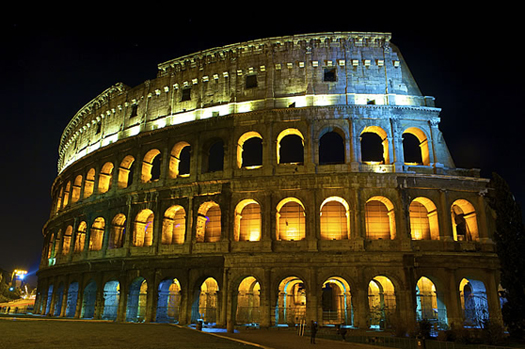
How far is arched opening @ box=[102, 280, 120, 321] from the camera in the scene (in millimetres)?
25875

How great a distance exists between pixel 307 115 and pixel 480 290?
13812mm

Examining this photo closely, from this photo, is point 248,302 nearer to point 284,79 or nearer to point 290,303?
point 290,303

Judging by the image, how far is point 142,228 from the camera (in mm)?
26719

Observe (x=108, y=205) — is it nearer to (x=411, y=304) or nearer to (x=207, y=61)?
(x=207, y=61)

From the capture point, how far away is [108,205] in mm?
27891

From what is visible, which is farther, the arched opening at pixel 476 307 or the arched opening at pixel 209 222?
the arched opening at pixel 209 222

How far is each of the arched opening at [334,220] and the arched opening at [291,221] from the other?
4.07ft

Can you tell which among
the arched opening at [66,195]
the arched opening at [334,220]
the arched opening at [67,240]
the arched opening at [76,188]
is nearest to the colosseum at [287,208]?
the arched opening at [334,220]

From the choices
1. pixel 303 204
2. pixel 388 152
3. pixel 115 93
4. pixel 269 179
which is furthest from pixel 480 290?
pixel 115 93

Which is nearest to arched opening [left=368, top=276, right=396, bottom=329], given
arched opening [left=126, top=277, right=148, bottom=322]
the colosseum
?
the colosseum

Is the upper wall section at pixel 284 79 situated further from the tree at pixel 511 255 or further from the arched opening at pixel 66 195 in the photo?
the arched opening at pixel 66 195

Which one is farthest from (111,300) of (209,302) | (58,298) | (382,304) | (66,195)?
(382,304)

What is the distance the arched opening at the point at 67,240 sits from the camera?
103 feet

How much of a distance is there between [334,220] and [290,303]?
661cm
